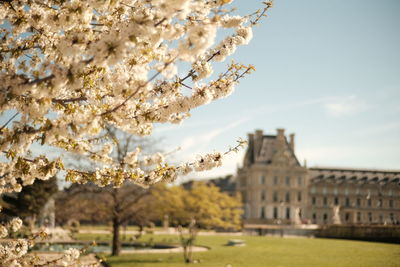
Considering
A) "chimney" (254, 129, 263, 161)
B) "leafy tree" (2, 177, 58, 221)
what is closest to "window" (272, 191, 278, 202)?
"chimney" (254, 129, 263, 161)

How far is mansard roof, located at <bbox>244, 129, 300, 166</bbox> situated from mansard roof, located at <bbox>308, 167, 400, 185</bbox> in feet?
34.2

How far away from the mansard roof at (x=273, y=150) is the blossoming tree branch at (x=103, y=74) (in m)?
67.1

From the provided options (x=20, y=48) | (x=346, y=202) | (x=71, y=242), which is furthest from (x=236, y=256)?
(x=346, y=202)

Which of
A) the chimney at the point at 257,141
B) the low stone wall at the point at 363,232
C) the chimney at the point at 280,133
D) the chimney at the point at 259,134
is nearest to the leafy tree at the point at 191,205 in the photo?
the low stone wall at the point at 363,232

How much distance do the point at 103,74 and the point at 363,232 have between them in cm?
3453

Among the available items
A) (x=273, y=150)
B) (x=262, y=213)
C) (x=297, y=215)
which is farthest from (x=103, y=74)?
(x=273, y=150)

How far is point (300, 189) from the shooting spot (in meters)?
70.6

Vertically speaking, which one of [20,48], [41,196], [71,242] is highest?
[20,48]

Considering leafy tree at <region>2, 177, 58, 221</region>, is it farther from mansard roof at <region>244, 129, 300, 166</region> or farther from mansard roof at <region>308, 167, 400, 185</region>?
mansard roof at <region>308, 167, 400, 185</region>

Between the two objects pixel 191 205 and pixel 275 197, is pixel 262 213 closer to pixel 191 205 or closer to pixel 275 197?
pixel 275 197

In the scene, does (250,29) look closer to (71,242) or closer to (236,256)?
(236,256)

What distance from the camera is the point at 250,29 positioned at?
481 cm

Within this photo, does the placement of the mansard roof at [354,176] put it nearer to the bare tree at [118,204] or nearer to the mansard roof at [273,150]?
the mansard roof at [273,150]

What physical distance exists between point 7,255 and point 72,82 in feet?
9.58
